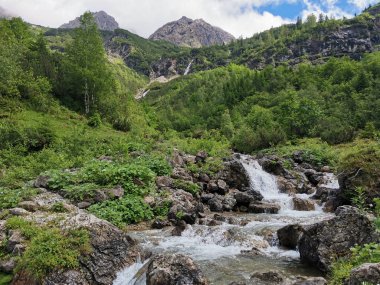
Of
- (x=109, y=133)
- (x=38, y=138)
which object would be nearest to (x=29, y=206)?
(x=38, y=138)

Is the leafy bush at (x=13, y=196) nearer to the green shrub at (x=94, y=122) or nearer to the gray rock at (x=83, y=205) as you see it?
the gray rock at (x=83, y=205)

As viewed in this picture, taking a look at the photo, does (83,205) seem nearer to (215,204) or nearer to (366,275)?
(215,204)

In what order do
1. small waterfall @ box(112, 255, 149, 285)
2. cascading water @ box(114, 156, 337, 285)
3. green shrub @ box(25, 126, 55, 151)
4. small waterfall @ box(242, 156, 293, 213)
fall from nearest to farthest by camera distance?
small waterfall @ box(112, 255, 149, 285)
cascading water @ box(114, 156, 337, 285)
small waterfall @ box(242, 156, 293, 213)
green shrub @ box(25, 126, 55, 151)

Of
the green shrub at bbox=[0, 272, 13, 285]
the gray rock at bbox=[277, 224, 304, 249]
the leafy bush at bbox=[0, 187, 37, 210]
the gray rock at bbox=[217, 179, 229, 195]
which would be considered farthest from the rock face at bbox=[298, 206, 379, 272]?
the gray rock at bbox=[217, 179, 229, 195]

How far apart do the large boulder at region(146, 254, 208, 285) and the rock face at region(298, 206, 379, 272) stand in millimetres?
4576

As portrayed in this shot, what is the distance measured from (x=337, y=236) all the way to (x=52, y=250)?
9.97 m

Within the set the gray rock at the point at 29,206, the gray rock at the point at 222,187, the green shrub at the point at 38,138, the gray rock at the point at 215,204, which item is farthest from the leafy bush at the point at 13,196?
the gray rock at the point at 222,187

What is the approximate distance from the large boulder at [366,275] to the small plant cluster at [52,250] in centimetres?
845

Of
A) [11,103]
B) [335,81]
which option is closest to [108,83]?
[11,103]

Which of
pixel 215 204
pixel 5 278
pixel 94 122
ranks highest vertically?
pixel 94 122

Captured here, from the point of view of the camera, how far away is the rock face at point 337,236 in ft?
41.9

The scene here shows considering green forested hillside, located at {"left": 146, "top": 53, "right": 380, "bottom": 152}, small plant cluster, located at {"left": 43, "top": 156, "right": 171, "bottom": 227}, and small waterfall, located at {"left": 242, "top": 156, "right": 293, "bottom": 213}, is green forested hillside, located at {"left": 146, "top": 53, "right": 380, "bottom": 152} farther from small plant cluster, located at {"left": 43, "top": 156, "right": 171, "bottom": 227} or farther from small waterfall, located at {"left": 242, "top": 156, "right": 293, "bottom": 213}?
small plant cluster, located at {"left": 43, "top": 156, "right": 171, "bottom": 227}

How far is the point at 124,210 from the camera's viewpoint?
68.8 ft

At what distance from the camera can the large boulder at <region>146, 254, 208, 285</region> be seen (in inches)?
434
